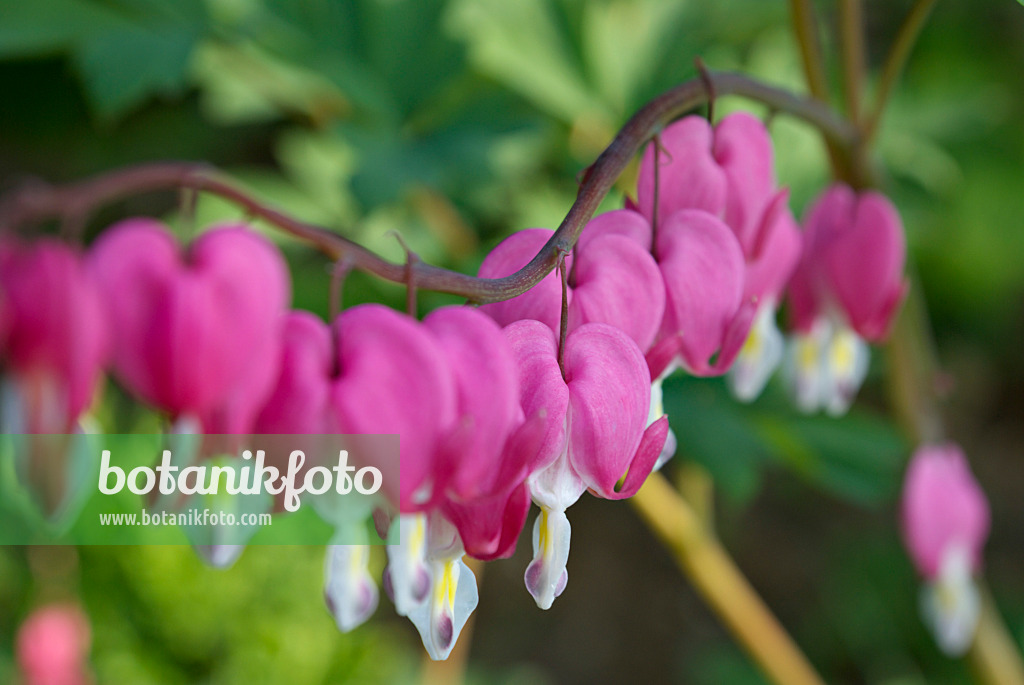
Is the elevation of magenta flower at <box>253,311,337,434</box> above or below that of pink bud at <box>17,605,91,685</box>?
above

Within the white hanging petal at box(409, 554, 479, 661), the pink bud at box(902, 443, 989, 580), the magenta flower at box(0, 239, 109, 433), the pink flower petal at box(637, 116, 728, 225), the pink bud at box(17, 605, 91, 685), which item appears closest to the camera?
the magenta flower at box(0, 239, 109, 433)

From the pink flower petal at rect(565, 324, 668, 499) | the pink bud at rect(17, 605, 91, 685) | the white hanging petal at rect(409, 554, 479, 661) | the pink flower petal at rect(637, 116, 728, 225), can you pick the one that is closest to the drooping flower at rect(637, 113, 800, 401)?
the pink flower petal at rect(637, 116, 728, 225)

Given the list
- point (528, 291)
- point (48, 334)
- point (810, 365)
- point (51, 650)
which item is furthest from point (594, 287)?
point (51, 650)

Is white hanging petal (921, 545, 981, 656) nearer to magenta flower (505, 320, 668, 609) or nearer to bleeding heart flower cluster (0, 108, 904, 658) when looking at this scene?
bleeding heart flower cluster (0, 108, 904, 658)

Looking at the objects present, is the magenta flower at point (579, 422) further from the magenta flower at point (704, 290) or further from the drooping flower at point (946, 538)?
the drooping flower at point (946, 538)

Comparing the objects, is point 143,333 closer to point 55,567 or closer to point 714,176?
point 714,176

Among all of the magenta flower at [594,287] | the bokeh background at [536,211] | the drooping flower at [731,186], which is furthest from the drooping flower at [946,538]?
the magenta flower at [594,287]
